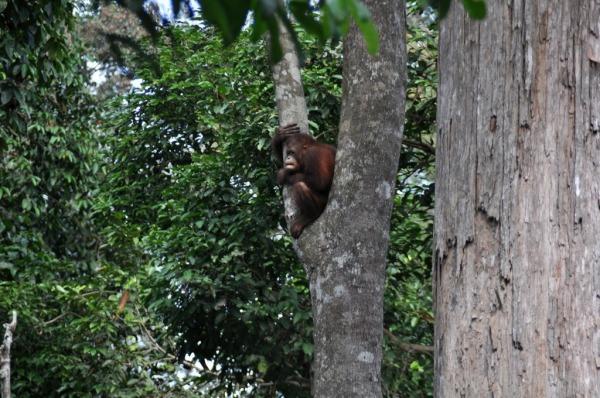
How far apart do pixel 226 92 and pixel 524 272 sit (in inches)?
217

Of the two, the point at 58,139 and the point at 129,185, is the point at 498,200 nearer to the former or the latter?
the point at 129,185

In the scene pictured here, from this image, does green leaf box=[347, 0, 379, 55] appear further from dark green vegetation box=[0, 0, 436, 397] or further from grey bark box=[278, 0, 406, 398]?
dark green vegetation box=[0, 0, 436, 397]

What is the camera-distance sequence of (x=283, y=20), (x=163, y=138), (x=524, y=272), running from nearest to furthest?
(x=283, y=20)
(x=524, y=272)
(x=163, y=138)

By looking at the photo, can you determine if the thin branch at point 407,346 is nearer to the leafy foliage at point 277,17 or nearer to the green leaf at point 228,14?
the leafy foliage at point 277,17

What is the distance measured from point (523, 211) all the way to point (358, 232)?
5.50 ft

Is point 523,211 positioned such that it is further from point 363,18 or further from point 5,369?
point 5,369

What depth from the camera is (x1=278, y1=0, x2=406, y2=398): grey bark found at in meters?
3.44

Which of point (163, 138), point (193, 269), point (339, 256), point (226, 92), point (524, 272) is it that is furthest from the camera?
point (163, 138)

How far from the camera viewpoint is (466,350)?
1.87 meters

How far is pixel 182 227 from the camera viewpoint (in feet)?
22.3

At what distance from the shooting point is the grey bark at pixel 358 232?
3.44 meters

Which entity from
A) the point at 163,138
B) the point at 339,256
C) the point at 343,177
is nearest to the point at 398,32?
the point at 343,177

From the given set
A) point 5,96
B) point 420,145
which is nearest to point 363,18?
point 420,145

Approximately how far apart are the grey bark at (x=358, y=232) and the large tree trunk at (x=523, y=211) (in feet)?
4.88
